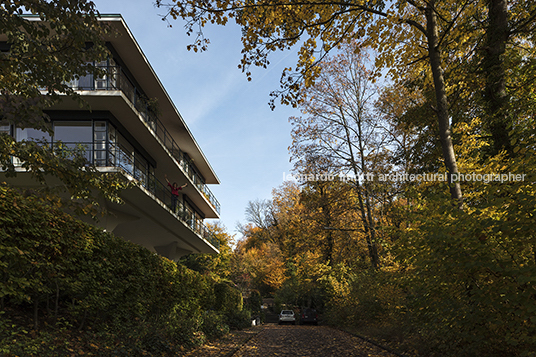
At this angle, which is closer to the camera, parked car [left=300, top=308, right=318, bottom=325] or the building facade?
the building facade

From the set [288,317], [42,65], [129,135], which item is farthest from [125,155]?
[288,317]

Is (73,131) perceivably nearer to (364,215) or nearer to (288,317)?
(364,215)

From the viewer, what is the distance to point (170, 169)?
2678 centimetres

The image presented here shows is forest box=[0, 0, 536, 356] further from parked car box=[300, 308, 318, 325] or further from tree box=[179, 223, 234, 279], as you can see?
tree box=[179, 223, 234, 279]

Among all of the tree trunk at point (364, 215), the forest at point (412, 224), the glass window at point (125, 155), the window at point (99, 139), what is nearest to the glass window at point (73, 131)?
the window at point (99, 139)

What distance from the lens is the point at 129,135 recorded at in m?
20.0

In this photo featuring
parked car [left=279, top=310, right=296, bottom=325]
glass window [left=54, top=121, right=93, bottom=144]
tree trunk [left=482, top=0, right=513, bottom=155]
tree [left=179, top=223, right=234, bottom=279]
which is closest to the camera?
tree trunk [left=482, top=0, right=513, bottom=155]

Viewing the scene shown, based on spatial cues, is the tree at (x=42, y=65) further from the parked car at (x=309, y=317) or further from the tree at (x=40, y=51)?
the parked car at (x=309, y=317)

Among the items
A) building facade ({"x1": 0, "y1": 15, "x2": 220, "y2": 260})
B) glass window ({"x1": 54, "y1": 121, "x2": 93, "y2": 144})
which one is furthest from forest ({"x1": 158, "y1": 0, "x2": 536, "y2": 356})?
glass window ({"x1": 54, "y1": 121, "x2": 93, "y2": 144})

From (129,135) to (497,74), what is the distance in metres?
17.2

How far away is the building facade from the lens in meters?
16.7

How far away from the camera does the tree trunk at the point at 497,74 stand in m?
10.6

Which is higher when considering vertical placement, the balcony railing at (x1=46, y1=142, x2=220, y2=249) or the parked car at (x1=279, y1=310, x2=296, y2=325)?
the balcony railing at (x1=46, y1=142, x2=220, y2=249)

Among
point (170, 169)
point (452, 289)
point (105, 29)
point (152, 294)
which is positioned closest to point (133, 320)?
point (152, 294)
